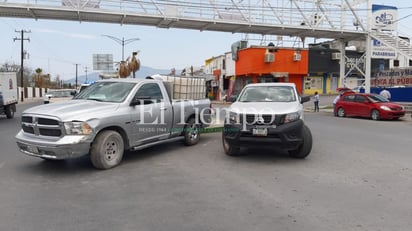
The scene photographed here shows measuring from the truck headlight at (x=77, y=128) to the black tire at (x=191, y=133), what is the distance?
3575mm

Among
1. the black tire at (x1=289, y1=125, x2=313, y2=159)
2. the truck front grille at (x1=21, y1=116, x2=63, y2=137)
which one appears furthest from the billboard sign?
the truck front grille at (x1=21, y1=116, x2=63, y2=137)

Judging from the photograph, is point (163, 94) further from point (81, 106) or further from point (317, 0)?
point (317, 0)

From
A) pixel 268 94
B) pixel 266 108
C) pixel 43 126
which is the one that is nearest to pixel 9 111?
pixel 43 126

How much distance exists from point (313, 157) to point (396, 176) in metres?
2.05

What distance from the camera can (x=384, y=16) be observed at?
28.8 metres

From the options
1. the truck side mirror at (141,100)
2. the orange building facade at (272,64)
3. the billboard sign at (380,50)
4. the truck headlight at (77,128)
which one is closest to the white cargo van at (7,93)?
the truck side mirror at (141,100)

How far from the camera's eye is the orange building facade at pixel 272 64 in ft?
134

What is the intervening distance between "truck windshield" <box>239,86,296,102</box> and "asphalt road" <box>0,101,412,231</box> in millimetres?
1389

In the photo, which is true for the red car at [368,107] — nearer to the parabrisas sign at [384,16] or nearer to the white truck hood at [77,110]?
the parabrisas sign at [384,16]

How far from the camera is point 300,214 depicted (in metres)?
4.81

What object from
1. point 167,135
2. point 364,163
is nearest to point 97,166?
point 167,135

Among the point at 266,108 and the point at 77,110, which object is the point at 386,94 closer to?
the point at 266,108

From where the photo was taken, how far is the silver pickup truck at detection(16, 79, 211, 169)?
6.71m

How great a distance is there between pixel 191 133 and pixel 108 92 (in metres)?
2.89
